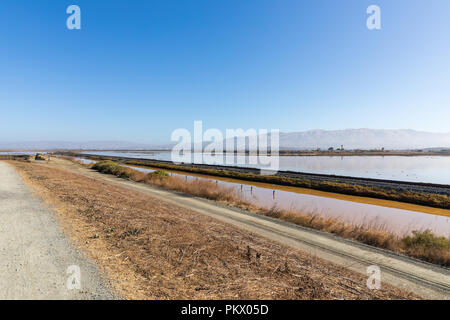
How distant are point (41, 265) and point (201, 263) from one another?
3.95 metres

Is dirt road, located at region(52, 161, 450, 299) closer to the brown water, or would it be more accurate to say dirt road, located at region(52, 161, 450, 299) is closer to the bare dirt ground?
the bare dirt ground

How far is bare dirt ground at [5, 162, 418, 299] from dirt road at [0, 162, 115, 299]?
38 centimetres

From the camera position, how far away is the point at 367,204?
2070cm

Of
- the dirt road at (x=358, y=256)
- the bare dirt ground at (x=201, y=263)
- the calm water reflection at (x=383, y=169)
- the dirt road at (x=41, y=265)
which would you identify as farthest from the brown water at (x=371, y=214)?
the calm water reflection at (x=383, y=169)

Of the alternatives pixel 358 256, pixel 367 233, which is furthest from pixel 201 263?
pixel 367 233

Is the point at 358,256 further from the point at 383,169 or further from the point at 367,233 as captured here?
the point at 383,169

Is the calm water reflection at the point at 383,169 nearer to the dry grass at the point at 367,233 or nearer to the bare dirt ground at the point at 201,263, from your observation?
the dry grass at the point at 367,233

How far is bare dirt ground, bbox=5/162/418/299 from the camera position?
4949 mm

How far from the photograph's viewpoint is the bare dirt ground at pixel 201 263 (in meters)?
4.95

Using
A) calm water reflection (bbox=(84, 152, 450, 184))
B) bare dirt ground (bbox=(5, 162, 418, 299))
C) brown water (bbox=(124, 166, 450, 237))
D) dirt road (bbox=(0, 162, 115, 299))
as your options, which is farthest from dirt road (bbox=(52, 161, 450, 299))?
calm water reflection (bbox=(84, 152, 450, 184))

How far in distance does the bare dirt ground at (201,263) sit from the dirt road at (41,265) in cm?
38

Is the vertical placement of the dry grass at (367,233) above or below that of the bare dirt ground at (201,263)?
below
